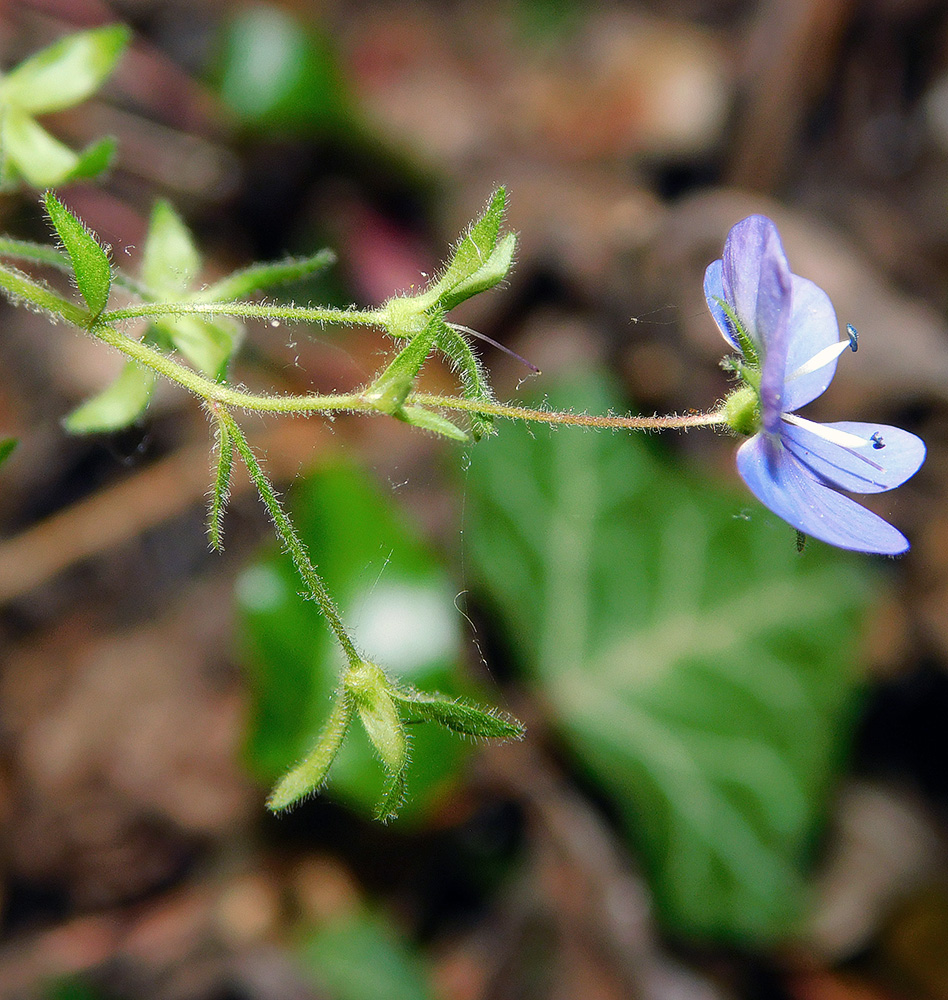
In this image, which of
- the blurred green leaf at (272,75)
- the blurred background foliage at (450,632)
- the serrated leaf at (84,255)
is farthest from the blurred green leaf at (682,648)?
the serrated leaf at (84,255)

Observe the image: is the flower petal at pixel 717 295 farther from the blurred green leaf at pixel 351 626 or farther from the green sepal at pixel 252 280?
the blurred green leaf at pixel 351 626

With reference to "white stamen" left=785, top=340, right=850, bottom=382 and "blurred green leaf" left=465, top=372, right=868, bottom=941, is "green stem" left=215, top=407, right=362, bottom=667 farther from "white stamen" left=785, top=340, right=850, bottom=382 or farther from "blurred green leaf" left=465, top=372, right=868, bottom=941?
"blurred green leaf" left=465, top=372, right=868, bottom=941

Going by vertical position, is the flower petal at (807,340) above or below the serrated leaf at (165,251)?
above

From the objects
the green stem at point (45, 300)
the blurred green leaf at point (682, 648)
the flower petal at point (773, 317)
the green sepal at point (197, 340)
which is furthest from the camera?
the blurred green leaf at point (682, 648)

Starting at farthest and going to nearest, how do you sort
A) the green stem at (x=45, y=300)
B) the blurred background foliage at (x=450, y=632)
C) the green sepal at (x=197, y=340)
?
the blurred background foliage at (x=450, y=632), the green sepal at (x=197, y=340), the green stem at (x=45, y=300)

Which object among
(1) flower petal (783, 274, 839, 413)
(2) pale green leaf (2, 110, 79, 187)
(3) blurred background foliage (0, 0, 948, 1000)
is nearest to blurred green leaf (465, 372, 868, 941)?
(3) blurred background foliage (0, 0, 948, 1000)

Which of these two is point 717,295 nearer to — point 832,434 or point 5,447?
point 832,434

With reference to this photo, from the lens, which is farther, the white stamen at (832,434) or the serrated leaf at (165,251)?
the serrated leaf at (165,251)

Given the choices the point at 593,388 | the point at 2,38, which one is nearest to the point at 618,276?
the point at 593,388
